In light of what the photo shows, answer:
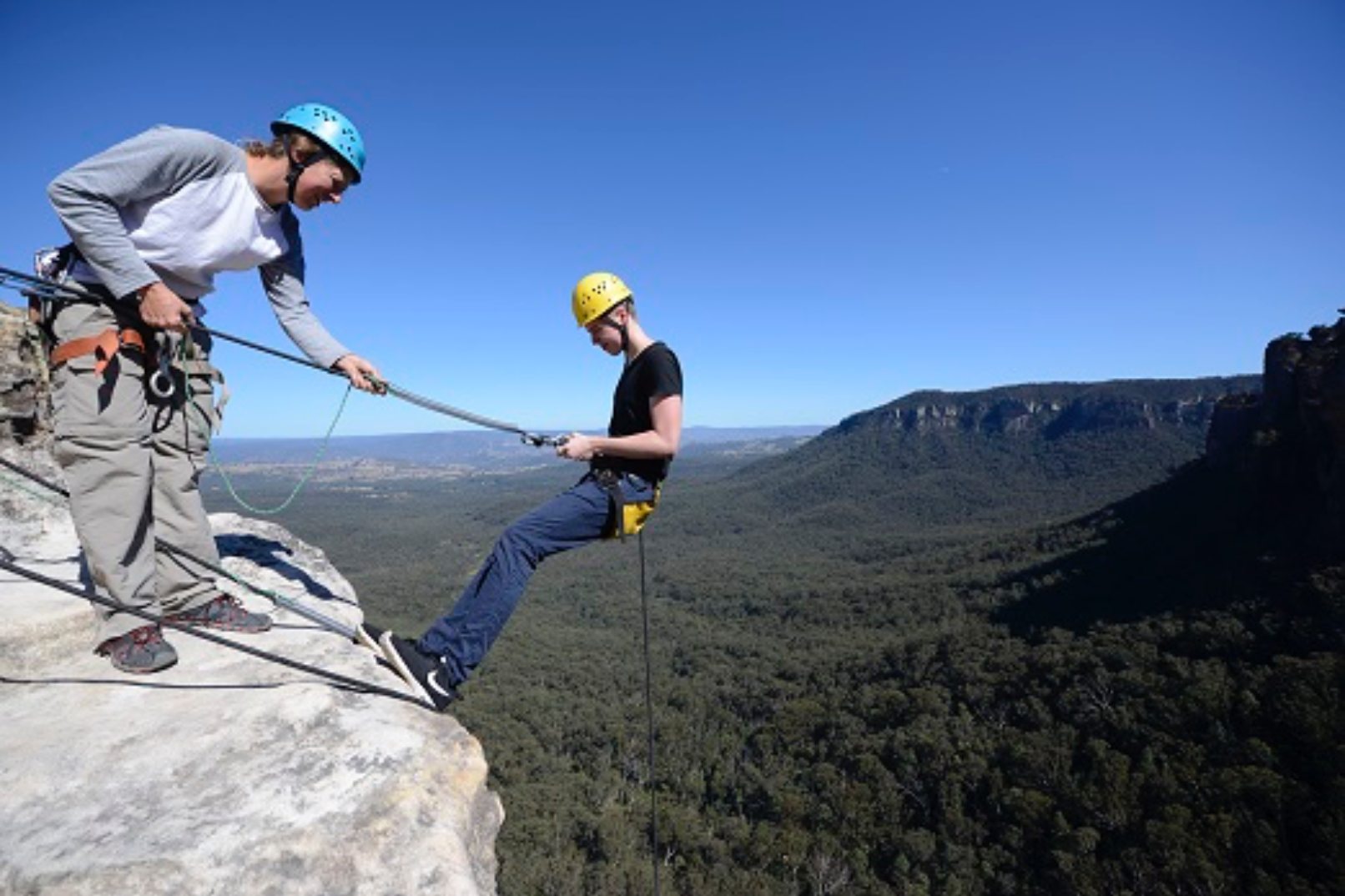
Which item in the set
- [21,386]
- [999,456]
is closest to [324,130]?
[21,386]

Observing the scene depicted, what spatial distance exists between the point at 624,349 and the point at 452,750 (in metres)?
2.22

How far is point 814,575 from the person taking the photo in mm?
107812

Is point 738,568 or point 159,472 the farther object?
point 738,568

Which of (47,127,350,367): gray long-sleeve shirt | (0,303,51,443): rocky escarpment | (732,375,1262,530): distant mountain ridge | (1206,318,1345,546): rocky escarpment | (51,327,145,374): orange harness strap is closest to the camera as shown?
(47,127,350,367): gray long-sleeve shirt

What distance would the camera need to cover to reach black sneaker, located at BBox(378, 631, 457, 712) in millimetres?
3188

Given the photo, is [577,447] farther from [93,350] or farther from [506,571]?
[93,350]

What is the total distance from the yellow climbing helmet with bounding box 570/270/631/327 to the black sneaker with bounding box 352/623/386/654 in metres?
2.02

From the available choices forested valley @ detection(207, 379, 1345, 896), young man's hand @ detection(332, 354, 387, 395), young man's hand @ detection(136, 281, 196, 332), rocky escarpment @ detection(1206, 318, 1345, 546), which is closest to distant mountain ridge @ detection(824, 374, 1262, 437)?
rocky escarpment @ detection(1206, 318, 1345, 546)

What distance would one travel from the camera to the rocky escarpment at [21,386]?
21.0ft

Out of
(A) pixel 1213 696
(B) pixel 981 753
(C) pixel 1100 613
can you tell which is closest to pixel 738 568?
(C) pixel 1100 613

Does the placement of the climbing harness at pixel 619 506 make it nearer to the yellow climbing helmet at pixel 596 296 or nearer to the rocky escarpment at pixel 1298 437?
the yellow climbing helmet at pixel 596 296

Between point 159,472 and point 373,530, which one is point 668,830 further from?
point 373,530

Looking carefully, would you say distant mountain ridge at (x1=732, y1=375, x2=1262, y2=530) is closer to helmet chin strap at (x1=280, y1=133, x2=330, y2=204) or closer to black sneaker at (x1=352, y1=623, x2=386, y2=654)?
black sneaker at (x1=352, y1=623, x2=386, y2=654)

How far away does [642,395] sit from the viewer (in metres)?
3.71
